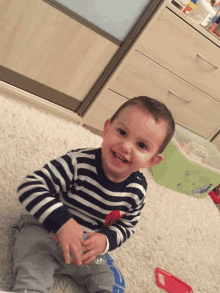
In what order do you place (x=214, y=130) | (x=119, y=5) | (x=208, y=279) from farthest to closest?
(x=214, y=130)
(x=119, y=5)
(x=208, y=279)

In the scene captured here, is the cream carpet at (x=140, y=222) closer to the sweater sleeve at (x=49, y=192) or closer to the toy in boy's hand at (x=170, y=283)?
the toy in boy's hand at (x=170, y=283)

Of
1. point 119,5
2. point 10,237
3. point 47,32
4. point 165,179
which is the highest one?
point 119,5

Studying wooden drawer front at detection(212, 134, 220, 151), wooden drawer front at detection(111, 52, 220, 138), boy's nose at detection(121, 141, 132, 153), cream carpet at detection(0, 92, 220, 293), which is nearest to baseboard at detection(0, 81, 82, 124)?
cream carpet at detection(0, 92, 220, 293)

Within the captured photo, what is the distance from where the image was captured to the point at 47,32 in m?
1.00

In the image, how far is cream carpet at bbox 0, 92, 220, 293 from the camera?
72 cm

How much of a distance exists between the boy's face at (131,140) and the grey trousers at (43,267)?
240 mm

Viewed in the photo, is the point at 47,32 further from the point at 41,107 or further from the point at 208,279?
the point at 208,279

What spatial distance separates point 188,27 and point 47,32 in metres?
0.61

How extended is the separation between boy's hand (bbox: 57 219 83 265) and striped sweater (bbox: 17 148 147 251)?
1.1 inches

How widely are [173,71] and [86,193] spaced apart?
84 cm

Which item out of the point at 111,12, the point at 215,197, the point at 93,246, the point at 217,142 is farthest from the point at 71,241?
the point at 217,142

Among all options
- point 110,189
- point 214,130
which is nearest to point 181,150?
point 214,130

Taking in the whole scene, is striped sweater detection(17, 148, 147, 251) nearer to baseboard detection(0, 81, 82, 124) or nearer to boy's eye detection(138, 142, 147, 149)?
boy's eye detection(138, 142, 147, 149)

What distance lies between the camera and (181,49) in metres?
1.10
